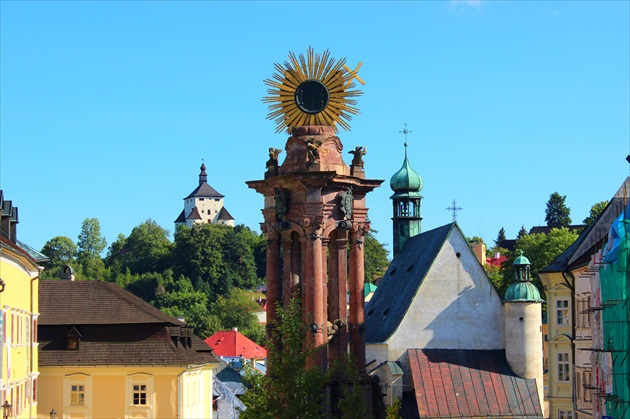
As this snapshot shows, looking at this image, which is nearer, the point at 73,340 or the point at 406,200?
the point at 73,340

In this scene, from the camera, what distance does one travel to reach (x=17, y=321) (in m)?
47.0

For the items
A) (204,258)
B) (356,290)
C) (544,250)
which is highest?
(204,258)

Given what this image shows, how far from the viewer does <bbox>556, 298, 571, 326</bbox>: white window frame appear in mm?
53688

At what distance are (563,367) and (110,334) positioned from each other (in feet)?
62.0

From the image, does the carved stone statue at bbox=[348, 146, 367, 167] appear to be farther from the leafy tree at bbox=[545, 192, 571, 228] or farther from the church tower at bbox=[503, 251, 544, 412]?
the leafy tree at bbox=[545, 192, 571, 228]

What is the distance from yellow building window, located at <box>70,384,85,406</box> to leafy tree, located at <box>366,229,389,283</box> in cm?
9131

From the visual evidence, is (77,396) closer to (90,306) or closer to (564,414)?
(90,306)

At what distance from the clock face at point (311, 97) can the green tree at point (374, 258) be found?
106834mm

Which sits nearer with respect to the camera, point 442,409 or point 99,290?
point 442,409

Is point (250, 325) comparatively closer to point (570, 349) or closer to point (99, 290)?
point (99, 290)

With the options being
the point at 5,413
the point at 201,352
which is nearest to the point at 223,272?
the point at 201,352

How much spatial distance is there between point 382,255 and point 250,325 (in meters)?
17.1

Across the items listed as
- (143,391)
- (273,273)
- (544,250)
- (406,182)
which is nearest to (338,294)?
(273,273)

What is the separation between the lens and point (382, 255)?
164625mm
